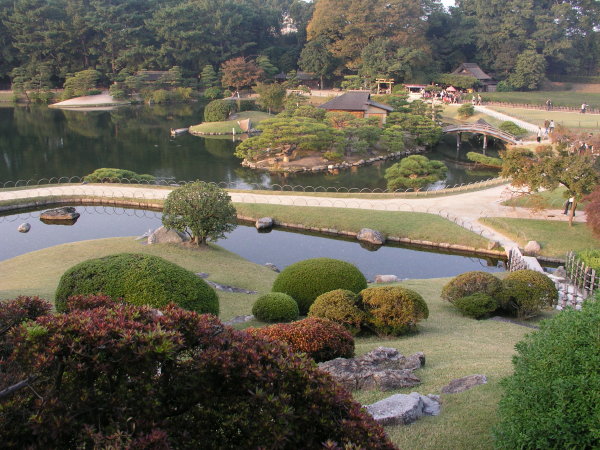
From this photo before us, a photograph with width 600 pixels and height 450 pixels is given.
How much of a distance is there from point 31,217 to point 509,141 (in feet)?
103

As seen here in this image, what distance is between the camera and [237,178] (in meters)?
31.8

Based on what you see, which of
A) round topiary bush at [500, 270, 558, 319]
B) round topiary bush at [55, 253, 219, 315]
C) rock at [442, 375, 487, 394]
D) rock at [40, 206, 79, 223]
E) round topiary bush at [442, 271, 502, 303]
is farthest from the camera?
rock at [40, 206, 79, 223]

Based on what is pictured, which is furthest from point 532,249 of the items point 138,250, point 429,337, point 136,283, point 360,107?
point 360,107

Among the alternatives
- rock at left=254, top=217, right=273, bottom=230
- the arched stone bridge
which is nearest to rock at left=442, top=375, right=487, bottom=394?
rock at left=254, top=217, right=273, bottom=230

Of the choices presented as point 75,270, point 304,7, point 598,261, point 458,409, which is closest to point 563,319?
point 458,409

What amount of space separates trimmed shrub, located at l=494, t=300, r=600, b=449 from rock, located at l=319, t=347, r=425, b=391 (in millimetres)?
1884

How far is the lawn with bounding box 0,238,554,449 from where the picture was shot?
5.09 metres

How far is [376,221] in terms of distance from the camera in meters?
21.0

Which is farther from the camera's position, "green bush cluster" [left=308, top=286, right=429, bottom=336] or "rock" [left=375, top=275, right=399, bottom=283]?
"rock" [left=375, top=275, right=399, bottom=283]

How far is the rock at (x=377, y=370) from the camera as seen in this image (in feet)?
20.6

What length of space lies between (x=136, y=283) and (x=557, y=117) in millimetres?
43705

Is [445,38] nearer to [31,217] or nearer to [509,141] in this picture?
[509,141]

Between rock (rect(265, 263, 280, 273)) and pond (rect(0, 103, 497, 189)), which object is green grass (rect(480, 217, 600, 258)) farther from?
pond (rect(0, 103, 497, 189))

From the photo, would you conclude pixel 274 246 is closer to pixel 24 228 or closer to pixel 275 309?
pixel 24 228
